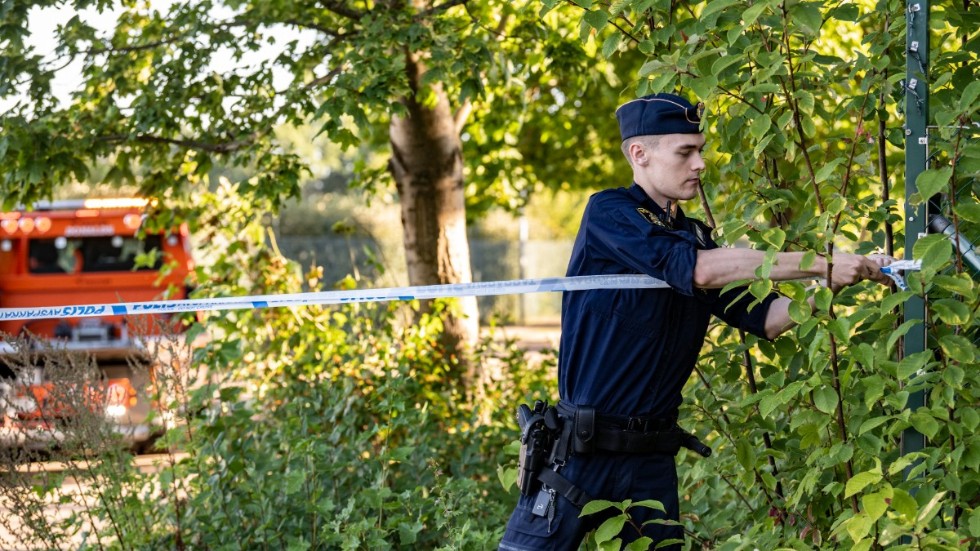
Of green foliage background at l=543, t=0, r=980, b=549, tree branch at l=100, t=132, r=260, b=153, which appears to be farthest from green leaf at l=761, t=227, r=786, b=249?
tree branch at l=100, t=132, r=260, b=153

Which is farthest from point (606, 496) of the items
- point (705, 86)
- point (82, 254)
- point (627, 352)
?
point (82, 254)

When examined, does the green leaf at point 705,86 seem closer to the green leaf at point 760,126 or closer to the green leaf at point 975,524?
the green leaf at point 760,126

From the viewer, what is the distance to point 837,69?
3426mm

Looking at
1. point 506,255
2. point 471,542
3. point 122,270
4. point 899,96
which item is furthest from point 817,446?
point 506,255

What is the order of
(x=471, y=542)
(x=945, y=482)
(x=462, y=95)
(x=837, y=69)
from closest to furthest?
(x=945, y=482), (x=837, y=69), (x=471, y=542), (x=462, y=95)

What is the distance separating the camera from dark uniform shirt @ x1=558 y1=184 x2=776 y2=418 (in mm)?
3262

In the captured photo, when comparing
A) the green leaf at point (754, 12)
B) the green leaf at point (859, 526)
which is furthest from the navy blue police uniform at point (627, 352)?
the green leaf at point (859, 526)

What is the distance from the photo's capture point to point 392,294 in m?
4.30

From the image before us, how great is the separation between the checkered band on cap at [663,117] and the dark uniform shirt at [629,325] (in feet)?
0.57

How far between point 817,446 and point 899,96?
0.94 meters

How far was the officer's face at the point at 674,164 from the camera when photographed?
3.27 m

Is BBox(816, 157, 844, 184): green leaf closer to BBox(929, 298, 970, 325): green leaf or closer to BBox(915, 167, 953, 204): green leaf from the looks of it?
BBox(915, 167, 953, 204): green leaf

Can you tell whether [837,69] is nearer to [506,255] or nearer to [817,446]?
[817,446]

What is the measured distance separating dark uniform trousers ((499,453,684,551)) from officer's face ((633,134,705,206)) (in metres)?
0.74
